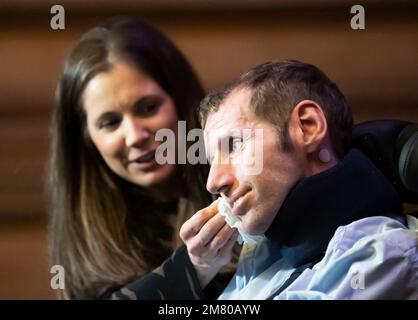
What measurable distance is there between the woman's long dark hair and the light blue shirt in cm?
27

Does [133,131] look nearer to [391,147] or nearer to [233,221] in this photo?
[233,221]

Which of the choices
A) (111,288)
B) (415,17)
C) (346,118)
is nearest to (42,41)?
(111,288)

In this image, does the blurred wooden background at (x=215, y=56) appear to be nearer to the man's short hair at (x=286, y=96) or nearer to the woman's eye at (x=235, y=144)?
the man's short hair at (x=286, y=96)

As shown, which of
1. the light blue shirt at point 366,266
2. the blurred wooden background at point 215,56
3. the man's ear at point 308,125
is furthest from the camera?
the blurred wooden background at point 215,56

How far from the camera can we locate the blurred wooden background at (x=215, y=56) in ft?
5.35

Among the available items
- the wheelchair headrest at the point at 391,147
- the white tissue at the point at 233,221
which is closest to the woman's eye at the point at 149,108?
the white tissue at the point at 233,221

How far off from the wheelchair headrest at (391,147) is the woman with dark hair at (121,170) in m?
0.30

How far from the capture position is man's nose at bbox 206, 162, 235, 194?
156 centimetres

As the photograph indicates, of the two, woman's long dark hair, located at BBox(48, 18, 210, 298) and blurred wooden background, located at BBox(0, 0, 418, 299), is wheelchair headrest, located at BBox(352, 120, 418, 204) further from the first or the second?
woman's long dark hair, located at BBox(48, 18, 210, 298)

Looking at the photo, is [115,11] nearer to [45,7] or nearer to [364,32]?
[45,7]

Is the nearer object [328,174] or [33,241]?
[328,174]

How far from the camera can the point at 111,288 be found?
1.62m

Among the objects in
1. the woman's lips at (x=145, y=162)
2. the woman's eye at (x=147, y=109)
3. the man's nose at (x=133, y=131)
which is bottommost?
the woman's lips at (x=145, y=162)

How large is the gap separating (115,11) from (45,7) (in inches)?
5.5
